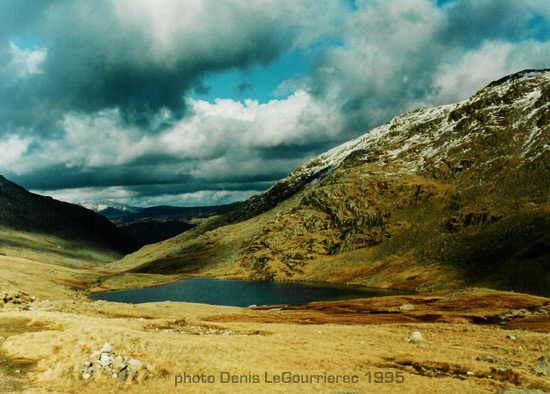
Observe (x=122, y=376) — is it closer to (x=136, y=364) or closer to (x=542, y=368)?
(x=136, y=364)

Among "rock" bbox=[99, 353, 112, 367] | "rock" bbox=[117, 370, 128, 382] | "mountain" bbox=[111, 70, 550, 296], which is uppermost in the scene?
"mountain" bbox=[111, 70, 550, 296]

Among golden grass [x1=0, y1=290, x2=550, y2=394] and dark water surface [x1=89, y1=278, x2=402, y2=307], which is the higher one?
golden grass [x1=0, y1=290, x2=550, y2=394]

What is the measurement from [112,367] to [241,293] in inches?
4379

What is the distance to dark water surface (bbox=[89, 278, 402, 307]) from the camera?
375ft

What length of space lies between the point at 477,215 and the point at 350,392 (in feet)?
459

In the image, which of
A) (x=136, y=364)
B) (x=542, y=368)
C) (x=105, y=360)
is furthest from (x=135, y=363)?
(x=542, y=368)

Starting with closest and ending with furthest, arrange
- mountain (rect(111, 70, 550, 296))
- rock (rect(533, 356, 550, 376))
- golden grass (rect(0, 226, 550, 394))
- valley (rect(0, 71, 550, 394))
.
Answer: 1. golden grass (rect(0, 226, 550, 394))
2. valley (rect(0, 71, 550, 394))
3. rock (rect(533, 356, 550, 376))
4. mountain (rect(111, 70, 550, 296))

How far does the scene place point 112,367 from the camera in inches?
930

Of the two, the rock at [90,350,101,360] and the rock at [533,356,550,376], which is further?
the rock at [533,356,550,376]

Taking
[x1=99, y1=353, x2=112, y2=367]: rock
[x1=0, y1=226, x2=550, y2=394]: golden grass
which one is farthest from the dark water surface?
[x1=99, y1=353, x2=112, y2=367]: rock

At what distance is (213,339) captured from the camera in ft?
112

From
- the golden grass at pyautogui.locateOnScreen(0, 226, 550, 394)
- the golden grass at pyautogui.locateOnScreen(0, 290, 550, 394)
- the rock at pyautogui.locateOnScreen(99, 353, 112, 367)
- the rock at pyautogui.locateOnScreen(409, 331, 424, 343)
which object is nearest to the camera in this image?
the golden grass at pyautogui.locateOnScreen(0, 226, 550, 394)

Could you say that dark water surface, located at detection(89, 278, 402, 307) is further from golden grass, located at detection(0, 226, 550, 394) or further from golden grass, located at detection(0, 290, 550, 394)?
golden grass, located at detection(0, 290, 550, 394)

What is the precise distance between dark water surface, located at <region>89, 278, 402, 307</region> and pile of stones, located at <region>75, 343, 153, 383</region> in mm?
84776
